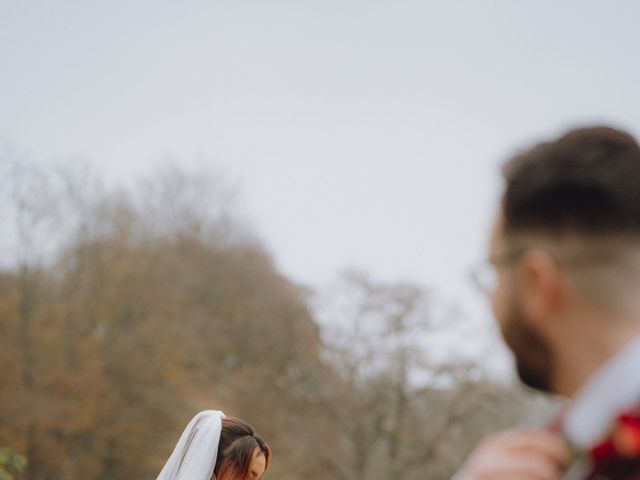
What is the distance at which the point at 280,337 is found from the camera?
35.8 meters

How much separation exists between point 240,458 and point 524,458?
4113 millimetres

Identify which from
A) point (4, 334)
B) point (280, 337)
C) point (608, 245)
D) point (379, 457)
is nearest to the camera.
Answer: point (608, 245)

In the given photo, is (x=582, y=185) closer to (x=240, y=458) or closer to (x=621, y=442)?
(x=621, y=442)

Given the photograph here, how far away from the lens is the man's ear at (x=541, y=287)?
1.14 m

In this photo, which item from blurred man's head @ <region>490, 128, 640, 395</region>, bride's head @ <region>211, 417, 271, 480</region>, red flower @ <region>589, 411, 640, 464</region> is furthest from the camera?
bride's head @ <region>211, 417, 271, 480</region>

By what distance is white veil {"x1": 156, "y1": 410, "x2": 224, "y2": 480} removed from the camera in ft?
16.1

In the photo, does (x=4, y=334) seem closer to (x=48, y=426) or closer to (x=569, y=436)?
(x=48, y=426)

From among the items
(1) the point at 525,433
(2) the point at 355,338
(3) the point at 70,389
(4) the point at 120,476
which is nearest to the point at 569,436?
(1) the point at 525,433

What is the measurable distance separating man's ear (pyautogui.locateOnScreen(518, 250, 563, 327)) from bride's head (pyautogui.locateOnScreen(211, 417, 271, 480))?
13.0ft

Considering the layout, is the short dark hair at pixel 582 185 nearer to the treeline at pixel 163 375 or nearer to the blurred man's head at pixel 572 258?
the blurred man's head at pixel 572 258

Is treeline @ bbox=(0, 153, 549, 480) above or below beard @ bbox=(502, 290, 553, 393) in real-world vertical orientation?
below

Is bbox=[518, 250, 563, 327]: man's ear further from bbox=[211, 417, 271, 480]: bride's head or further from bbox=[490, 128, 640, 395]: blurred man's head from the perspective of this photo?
bbox=[211, 417, 271, 480]: bride's head

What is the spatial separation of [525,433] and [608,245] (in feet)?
0.93

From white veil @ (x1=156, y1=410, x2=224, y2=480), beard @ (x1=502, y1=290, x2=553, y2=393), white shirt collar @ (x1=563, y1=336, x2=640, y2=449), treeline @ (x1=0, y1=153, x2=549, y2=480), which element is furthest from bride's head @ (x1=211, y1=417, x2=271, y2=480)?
treeline @ (x1=0, y1=153, x2=549, y2=480)
